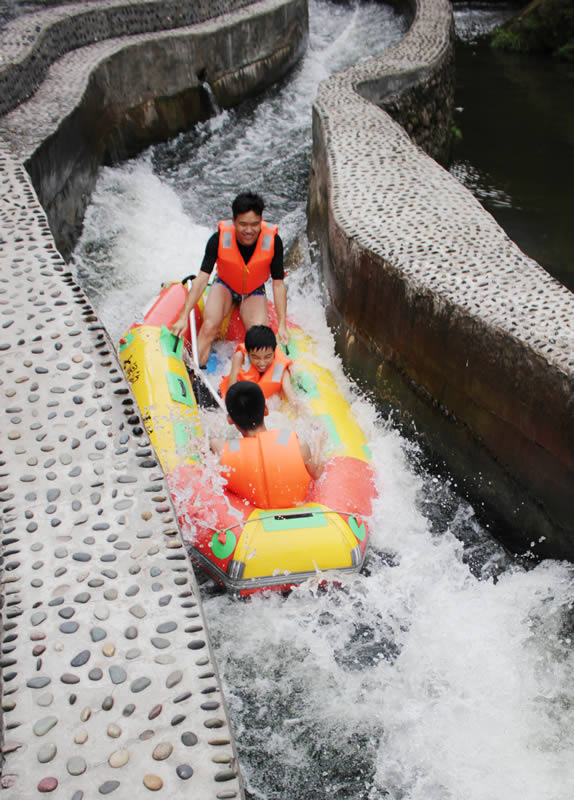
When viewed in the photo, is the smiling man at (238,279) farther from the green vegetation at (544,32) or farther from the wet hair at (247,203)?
the green vegetation at (544,32)

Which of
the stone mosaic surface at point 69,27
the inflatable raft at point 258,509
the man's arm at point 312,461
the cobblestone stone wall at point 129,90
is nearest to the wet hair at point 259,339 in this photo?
the inflatable raft at point 258,509

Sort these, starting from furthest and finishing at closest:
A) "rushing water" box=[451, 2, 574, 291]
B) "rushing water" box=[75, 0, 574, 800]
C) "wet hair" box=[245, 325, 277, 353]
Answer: "rushing water" box=[451, 2, 574, 291] < "wet hair" box=[245, 325, 277, 353] < "rushing water" box=[75, 0, 574, 800]

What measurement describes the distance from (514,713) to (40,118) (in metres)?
6.25

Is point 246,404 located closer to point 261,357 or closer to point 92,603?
point 261,357

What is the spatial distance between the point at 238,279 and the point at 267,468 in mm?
1894

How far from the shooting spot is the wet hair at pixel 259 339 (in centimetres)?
424

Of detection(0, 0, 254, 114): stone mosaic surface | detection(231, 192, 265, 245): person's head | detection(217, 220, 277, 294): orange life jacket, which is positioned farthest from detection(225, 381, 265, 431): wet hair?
detection(0, 0, 254, 114): stone mosaic surface

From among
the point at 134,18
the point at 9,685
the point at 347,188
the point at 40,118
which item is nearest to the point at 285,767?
the point at 9,685

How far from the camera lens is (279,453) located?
3609 millimetres

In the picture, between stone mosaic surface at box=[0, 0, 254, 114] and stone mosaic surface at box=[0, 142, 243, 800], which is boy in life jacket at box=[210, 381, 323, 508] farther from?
stone mosaic surface at box=[0, 0, 254, 114]

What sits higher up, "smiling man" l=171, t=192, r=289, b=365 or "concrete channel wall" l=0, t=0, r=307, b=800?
"concrete channel wall" l=0, t=0, r=307, b=800

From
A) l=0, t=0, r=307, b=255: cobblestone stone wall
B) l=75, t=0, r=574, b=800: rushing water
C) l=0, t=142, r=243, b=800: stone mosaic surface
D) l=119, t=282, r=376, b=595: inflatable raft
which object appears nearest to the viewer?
l=0, t=142, r=243, b=800: stone mosaic surface

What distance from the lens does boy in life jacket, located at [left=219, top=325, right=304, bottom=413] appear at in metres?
4.27

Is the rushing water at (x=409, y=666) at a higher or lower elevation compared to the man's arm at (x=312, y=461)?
lower
